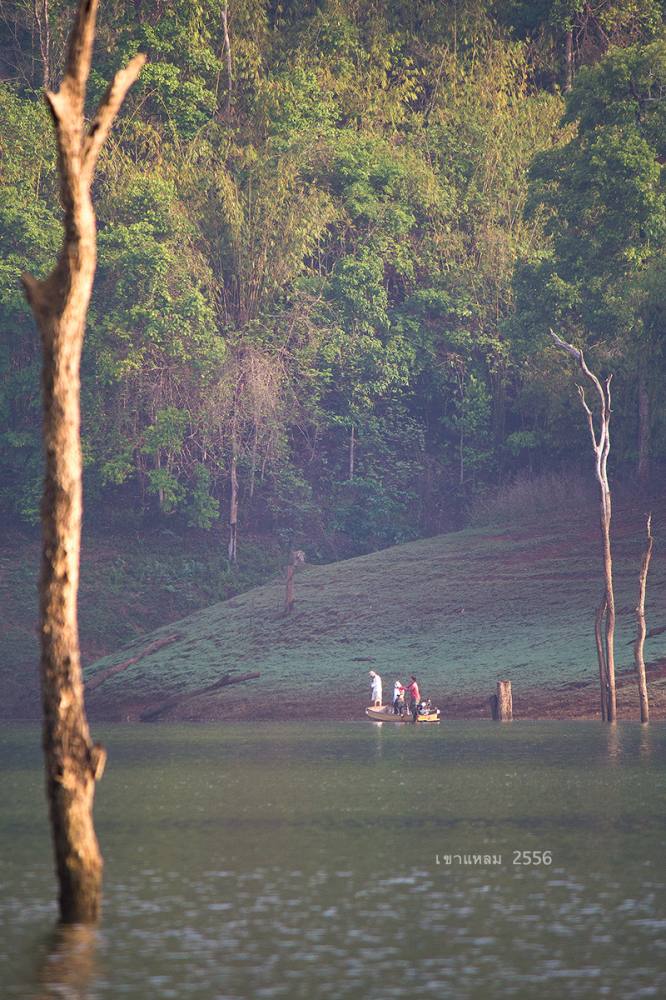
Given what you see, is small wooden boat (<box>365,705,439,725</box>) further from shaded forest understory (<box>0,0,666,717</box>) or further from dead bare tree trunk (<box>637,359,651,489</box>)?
dead bare tree trunk (<box>637,359,651,489</box>)

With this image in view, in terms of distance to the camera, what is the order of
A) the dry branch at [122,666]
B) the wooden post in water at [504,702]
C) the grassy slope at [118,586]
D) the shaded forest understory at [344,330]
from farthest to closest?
the grassy slope at [118,586] → the shaded forest understory at [344,330] → the dry branch at [122,666] → the wooden post in water at [504,702]

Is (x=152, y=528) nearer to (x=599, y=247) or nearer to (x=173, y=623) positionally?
(x=173, y=623)

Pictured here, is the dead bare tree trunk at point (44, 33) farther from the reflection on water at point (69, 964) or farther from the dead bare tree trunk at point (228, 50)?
the reflection on water at point (69, 964)

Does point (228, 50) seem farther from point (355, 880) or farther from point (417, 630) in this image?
point (355, 880)


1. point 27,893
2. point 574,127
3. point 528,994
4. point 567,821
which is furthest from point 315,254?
point 528,994

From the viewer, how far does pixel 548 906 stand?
835 inches

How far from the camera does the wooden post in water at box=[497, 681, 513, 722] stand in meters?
61.1

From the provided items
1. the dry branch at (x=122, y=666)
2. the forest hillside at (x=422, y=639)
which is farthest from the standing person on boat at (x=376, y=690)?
the dry branch at (x=122, y=666)

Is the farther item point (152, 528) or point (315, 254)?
point (315, 254)

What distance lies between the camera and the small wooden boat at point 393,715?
203 ft

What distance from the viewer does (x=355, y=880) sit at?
23.4m

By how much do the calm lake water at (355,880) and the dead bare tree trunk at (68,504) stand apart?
41.7 inches

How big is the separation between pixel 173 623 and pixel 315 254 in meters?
25.3

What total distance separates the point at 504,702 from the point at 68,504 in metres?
43.5
